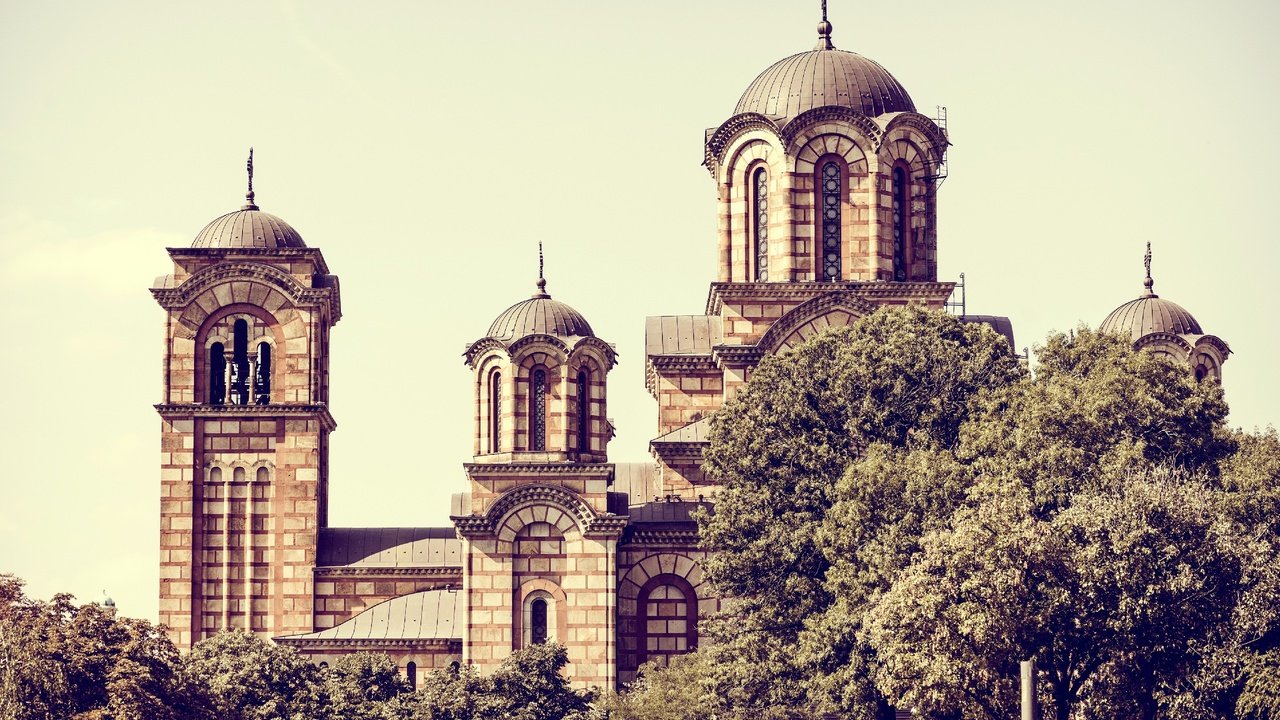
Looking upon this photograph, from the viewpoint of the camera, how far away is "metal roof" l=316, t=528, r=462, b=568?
245 ft

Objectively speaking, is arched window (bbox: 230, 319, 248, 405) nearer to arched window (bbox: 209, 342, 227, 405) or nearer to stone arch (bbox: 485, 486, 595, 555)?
arched window (bbox: 209, 342, 227, 405)

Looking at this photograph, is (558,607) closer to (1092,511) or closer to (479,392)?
(479,392)

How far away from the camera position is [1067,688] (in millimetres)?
54781

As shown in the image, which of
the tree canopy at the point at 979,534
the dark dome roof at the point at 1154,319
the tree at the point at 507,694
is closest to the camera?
the tree canopy at the point at 979,534

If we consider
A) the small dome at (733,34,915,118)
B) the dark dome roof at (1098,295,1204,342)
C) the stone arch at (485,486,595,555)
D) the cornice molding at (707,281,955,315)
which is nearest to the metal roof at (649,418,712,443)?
the stone arch at (485,486,595,555)

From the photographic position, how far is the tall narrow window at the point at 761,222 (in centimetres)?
7281

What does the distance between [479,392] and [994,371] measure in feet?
49.0

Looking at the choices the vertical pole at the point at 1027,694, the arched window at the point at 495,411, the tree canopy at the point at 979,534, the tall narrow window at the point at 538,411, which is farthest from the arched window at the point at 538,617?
the vertical pole at the point at 1027,694

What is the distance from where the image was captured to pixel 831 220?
72.6 m

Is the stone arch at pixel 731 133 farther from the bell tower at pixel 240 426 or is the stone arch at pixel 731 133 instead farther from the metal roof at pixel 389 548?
the metal roof at pixel 389 548

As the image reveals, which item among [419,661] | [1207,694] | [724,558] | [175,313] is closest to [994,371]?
[724,558]

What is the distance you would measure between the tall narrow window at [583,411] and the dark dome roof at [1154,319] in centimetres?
1758

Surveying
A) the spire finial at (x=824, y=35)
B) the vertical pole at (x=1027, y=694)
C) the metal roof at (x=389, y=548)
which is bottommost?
the vertical pole at (x=1027, y=694)

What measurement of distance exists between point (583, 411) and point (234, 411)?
9041 mm
